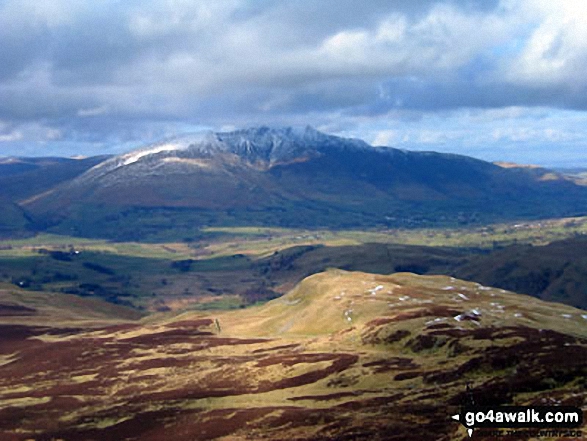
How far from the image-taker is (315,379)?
12788 centimetres

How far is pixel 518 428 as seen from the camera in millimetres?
74312

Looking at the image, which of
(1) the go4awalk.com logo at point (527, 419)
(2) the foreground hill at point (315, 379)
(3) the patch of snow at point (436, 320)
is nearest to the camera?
(1) the go4awalk.com logo at point (527, 419)

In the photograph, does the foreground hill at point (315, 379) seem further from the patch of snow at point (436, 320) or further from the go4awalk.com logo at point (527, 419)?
the go4awalk.com logo at point (527, 419)

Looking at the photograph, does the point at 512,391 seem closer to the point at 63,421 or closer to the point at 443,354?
the point at 443,354

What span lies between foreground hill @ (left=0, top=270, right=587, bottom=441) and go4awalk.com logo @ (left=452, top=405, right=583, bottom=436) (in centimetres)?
333

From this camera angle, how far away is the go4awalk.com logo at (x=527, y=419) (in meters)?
73.2

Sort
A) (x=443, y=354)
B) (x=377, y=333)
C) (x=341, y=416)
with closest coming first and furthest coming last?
(x=341, y=416)
(x=443, y=354)
(x=377, y=333)

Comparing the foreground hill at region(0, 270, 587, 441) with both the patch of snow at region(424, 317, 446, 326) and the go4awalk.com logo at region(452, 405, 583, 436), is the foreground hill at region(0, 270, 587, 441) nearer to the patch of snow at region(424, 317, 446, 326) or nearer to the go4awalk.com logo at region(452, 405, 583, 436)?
the patch of snow at region(424, 317, 446, 326)

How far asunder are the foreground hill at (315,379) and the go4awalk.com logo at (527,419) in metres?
3.33

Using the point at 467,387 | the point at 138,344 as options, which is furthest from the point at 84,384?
the point at 467,387

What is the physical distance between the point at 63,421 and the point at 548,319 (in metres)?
126

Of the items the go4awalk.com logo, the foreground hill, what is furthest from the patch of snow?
the go4awalk.com logo

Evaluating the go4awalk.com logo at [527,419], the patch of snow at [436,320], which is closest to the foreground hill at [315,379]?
the patch of snow at [436,320]

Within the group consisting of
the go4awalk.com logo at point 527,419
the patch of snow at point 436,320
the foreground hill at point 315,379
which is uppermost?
the go4awalk.com logo at point 527,419
